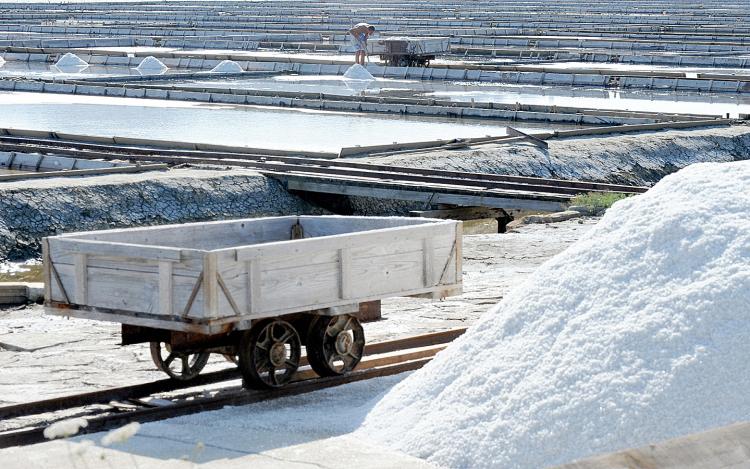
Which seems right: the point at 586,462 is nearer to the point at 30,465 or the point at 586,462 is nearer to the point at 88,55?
the point at 30,465

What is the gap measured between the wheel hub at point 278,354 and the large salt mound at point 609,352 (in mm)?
901

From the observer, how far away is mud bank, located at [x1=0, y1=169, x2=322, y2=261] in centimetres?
1369

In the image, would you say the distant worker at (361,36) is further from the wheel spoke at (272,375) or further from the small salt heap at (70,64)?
the wheel spoke at (272,375)

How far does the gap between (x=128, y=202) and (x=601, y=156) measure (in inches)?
272

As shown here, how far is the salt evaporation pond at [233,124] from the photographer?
20.7m

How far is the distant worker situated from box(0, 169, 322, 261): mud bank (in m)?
20.3

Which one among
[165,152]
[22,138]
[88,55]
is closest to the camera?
[165,152]

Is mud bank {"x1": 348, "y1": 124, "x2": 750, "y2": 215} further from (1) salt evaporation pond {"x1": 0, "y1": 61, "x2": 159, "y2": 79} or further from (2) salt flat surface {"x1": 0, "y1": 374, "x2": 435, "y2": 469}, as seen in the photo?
(1) salt evaporation pond {"x1": 0, "y1": 61, "x2": 159, "y2": 79}

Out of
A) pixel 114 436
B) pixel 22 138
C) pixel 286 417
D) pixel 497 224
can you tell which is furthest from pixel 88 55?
pixel 114 436

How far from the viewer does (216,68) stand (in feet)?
123

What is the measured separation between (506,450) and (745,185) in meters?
1.78

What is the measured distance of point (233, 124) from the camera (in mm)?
22984

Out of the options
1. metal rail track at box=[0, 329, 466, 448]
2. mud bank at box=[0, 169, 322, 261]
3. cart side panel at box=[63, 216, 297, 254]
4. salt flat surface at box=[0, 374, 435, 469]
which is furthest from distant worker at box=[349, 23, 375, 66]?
salt flat surface at box=[0, 374, 435, 469]

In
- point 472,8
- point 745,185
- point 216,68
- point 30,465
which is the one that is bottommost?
point 30,465
